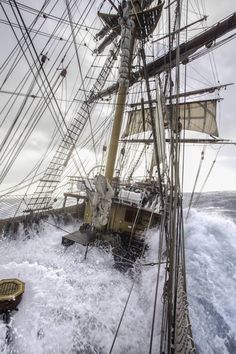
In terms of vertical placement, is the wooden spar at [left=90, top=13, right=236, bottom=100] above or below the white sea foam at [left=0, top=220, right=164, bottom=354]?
above

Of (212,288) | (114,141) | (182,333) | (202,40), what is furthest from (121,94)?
(182,333)

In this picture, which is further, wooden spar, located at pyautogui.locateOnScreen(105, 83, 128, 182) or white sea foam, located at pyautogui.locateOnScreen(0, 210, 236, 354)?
wooden spar, located at pyautogui.locateOnScreen(105, 83, 128, 182)

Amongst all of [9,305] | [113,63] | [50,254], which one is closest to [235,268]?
[50,254]

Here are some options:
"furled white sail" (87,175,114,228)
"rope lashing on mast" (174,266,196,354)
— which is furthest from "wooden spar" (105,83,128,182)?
"rope lashing on mast" (174,266,196,354)

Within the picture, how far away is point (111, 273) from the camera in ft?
21.3

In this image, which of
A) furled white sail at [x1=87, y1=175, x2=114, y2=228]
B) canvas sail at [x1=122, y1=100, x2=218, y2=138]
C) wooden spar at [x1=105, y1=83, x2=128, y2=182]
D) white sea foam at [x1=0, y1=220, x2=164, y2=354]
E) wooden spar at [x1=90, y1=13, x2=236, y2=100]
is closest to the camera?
white sea foam at [x1=0, y1=220, x2=164, y2=354]

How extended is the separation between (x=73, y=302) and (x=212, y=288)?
3881mm

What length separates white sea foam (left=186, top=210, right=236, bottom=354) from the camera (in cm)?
456

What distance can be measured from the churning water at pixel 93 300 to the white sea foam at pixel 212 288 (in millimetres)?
20

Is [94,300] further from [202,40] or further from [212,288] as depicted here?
[202,40]

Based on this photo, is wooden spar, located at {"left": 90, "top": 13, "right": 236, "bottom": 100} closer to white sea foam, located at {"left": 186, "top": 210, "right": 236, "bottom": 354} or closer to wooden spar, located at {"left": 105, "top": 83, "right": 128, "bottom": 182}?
wooden spar, located at {"left": 105, "top": 83, "right": 128, "bottom": 182}

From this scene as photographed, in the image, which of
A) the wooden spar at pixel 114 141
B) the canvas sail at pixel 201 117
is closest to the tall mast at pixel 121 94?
the wooden spar at pixel 114 141

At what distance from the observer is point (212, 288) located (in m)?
6.26

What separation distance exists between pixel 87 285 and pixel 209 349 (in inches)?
113
